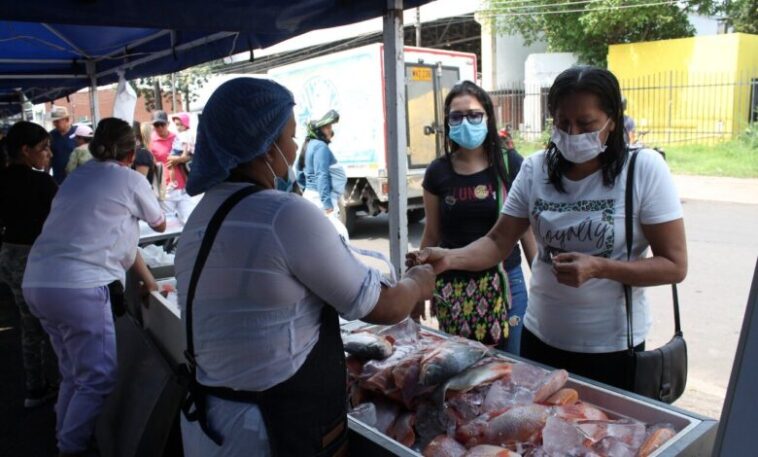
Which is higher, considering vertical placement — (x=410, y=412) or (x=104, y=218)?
(x=104, y=218)

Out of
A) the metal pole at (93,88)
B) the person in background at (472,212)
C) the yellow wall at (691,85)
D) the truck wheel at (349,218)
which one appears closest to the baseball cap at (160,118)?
the metal pole at (93,88)

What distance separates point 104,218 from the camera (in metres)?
3.05

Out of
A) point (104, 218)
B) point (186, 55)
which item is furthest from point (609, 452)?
point (186, 55)

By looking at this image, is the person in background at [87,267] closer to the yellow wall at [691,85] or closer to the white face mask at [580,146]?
the white face mask at [580,146]

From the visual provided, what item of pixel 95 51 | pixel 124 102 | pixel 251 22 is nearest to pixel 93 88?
pixel 95 51

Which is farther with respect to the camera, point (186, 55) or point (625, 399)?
point (186, 55)

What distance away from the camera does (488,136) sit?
2990 mm

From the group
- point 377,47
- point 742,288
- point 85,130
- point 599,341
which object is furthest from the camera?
point 377,47

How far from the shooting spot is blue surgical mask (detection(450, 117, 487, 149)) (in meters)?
2.91

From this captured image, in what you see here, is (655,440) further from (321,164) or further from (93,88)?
(93,88)

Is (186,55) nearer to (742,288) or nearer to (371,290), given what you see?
(371,290)

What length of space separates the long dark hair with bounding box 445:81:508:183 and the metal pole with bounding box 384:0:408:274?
0.23m

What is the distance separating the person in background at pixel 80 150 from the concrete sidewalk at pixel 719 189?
904 centimetres

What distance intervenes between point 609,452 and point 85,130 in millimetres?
8070
